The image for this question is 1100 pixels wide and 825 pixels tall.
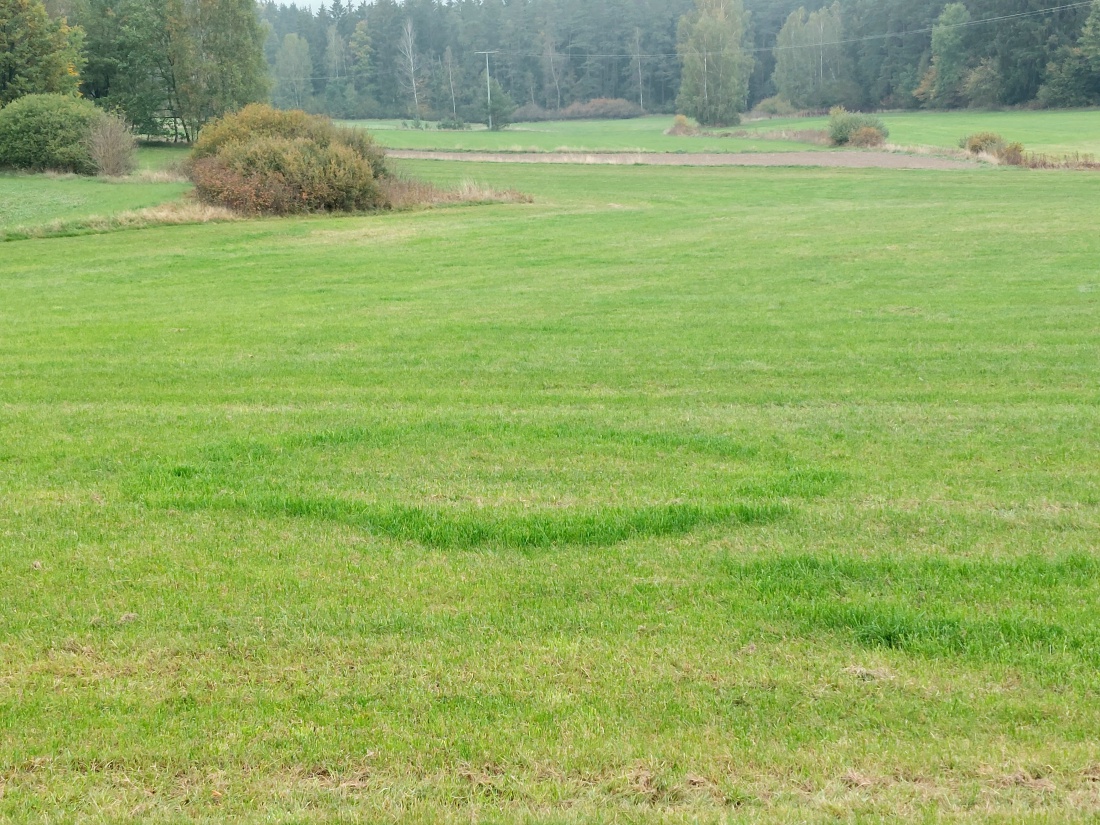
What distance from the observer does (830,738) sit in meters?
4.49

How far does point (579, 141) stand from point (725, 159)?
2859 centimetres

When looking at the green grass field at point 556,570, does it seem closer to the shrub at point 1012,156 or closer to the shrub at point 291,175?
the shrub at point 291,175

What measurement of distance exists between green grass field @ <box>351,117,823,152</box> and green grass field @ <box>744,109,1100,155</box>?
9.60 metres

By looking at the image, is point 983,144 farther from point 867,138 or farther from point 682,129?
point 682,129

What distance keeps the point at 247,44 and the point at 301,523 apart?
7284 centimetres

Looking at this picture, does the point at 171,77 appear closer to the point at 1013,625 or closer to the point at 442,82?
the point at 442,82

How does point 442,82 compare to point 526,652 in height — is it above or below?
above

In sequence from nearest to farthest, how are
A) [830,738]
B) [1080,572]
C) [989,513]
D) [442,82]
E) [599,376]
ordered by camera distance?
1. [830,738]
2. [1080,572]
3. [989,513]
4. [599,376]
5. [442,82]

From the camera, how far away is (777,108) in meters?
124

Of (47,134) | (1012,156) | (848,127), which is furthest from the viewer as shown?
(848,127)

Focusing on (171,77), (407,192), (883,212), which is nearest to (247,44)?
(171,77)

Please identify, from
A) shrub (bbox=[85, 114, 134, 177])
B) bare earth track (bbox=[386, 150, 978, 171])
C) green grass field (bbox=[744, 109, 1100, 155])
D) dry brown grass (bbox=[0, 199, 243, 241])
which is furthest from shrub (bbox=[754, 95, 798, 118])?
dry brown grass (bbox=[0, 199, 243, 241])

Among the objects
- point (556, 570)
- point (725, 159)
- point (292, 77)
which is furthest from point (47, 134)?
point (292, 77)

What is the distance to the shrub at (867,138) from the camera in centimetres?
7406
